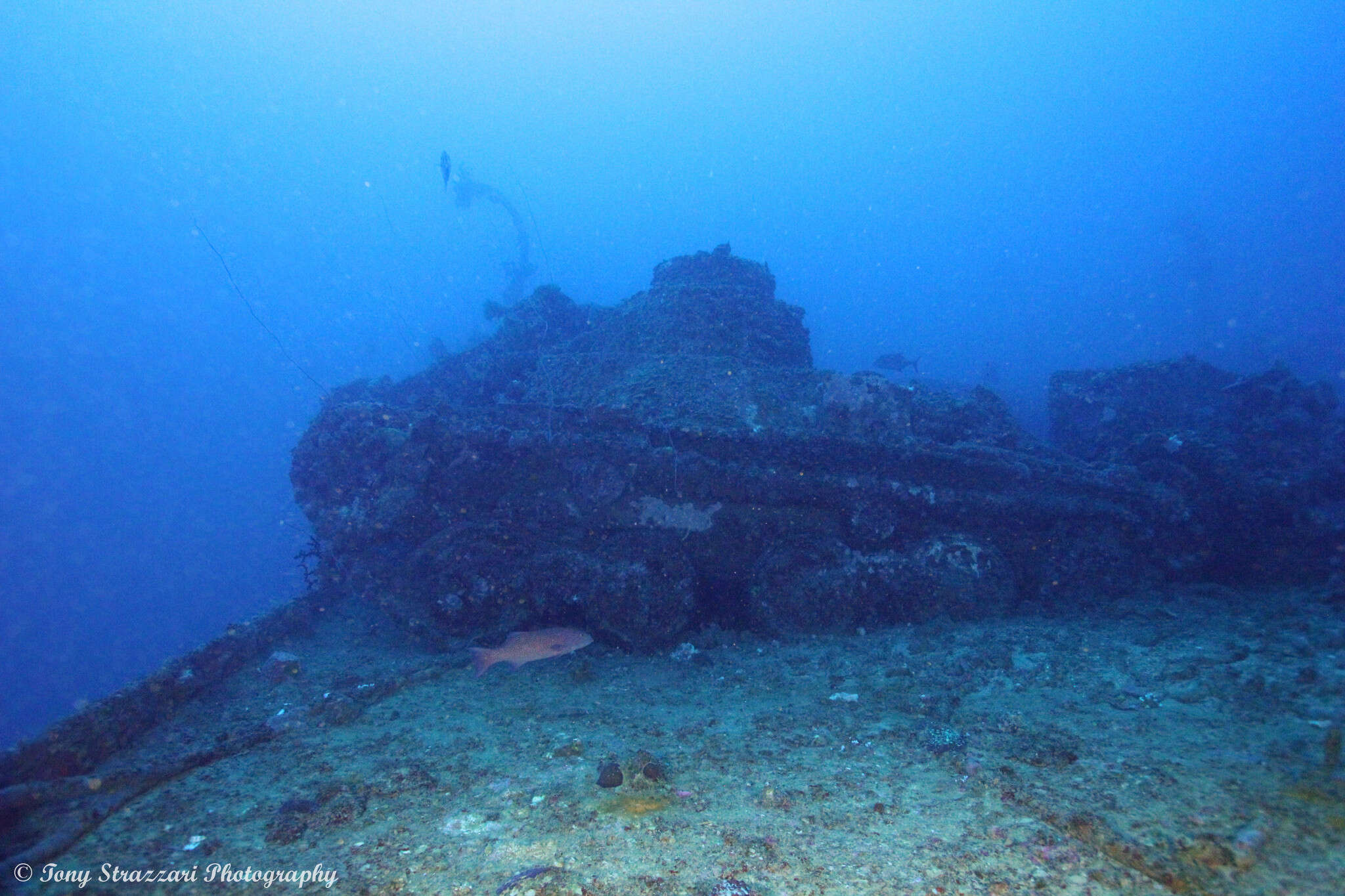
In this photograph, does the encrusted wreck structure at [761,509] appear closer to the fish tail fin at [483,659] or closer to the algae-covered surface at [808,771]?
the algae-covered surface at [808,771]

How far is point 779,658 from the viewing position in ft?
21.9

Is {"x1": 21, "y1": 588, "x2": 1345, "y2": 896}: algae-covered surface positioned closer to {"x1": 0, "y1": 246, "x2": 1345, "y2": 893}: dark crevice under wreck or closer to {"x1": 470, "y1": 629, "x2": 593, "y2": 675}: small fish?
{"x1": 0, "y1": 246, "x2": 1345, "y2": 893}: dark crevice under wreck

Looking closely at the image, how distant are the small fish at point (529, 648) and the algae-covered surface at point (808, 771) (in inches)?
13.9

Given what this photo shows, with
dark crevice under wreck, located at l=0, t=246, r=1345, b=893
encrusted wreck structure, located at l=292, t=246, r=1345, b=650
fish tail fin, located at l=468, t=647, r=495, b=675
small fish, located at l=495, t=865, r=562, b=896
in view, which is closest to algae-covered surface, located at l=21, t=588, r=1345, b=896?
small fish, located at l=495, t=865, r=562, b=896

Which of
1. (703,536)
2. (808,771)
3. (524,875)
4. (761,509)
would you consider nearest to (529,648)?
(703,536)

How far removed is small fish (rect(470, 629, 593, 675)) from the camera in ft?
19.8

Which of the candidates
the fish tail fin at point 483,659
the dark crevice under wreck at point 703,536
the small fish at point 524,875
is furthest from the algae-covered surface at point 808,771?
the fish tail fin at point 483,659

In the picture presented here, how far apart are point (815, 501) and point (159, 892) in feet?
23.4

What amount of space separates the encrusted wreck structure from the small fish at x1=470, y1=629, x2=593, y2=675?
667 mm

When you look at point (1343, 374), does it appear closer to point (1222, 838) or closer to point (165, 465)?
point (1222, 838)

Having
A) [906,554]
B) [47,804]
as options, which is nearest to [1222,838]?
[906,554]

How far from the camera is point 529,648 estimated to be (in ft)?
20.5

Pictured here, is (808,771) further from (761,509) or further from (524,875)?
(761,509)

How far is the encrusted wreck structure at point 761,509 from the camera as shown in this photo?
7246 millimetres
